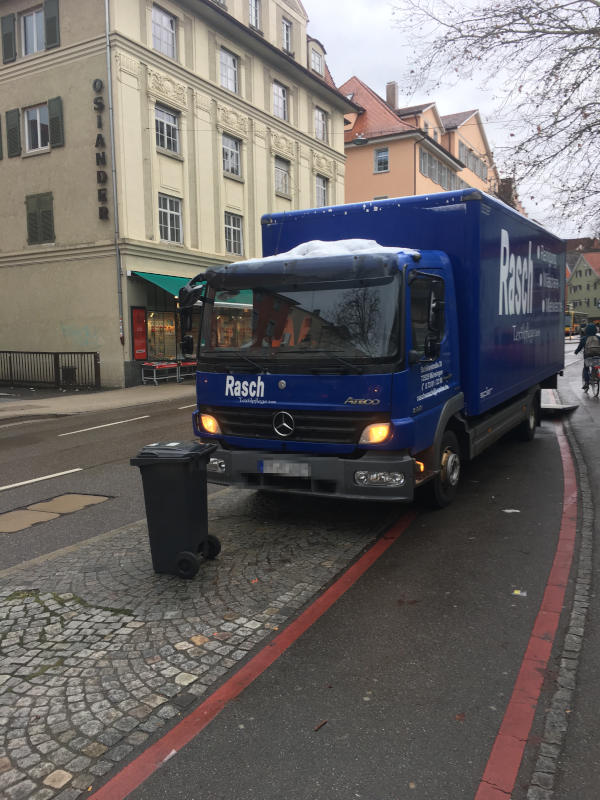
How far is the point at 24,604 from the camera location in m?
4.33

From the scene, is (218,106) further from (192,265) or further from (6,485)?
(6,485)

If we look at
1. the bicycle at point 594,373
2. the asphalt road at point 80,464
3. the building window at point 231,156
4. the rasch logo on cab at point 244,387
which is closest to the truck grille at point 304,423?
the rasch logo on cab at point 244,387

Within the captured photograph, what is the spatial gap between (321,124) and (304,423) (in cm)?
3070

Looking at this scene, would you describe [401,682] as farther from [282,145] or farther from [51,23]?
[282,145]

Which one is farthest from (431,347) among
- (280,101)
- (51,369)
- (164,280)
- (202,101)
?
(280,101)

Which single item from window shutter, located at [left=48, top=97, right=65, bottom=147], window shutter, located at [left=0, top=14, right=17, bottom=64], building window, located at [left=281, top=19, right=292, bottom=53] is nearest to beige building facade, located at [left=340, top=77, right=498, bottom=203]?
building window, located at [left=281, top=19, right=292, bottom=53]

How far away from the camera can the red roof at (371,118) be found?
42.5 meters

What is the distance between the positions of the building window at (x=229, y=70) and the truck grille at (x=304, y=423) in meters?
23.5

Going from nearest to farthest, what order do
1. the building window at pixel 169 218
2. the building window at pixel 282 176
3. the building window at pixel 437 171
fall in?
the building window at pixel 169 218 → the building window at pixel 282 176 → the building window at pixel 437 171

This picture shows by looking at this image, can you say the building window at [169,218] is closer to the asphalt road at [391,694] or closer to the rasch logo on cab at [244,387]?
the rasch logo on cab at [244,387]

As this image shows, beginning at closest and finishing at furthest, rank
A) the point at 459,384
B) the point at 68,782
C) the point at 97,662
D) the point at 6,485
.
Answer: the point at 68,782
the point at 97,662
the point at 459,384
the point at 6,485

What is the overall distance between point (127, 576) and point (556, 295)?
30.4ft

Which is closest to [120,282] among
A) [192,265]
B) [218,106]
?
[192,265]

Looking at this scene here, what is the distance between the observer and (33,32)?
22703mm
